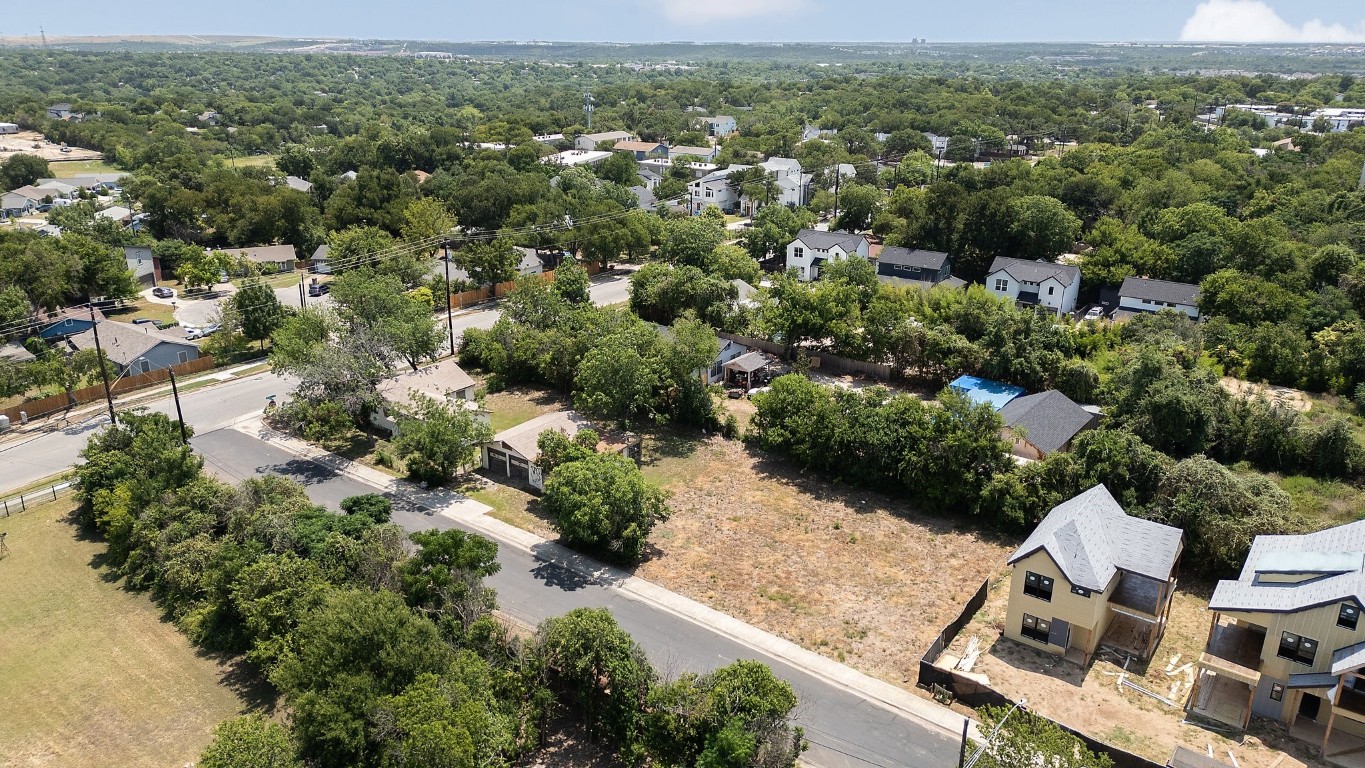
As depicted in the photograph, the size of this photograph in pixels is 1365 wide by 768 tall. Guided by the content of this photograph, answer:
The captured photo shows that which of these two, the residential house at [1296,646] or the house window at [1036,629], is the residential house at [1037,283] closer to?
the residential house at [1296,646]

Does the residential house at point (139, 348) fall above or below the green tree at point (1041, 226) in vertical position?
below

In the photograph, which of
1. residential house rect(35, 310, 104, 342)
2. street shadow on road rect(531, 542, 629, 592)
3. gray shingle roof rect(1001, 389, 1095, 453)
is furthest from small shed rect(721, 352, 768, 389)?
residential house rect(35, 310, 104, 342)

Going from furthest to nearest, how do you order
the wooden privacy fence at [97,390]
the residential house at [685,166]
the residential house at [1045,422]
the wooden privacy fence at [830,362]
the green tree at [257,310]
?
the residential house at [685,166], the green tree at [257,310], the wooden privacy fence at [830,362], the wooden privacy fence at [97,390], the residential house at [1045,422]

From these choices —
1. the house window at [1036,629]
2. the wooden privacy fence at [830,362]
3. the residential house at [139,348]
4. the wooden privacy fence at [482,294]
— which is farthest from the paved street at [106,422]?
the house window at [1036,629]

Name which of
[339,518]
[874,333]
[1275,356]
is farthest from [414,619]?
[1275,356]

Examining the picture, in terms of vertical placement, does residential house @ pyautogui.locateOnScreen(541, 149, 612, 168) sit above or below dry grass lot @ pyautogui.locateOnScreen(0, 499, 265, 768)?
above

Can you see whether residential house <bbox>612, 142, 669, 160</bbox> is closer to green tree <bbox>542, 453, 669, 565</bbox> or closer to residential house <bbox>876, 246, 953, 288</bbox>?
residential house <bbox>876, 246, 953, 288</bbox>

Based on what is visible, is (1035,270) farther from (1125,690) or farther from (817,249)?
(1125,690)
